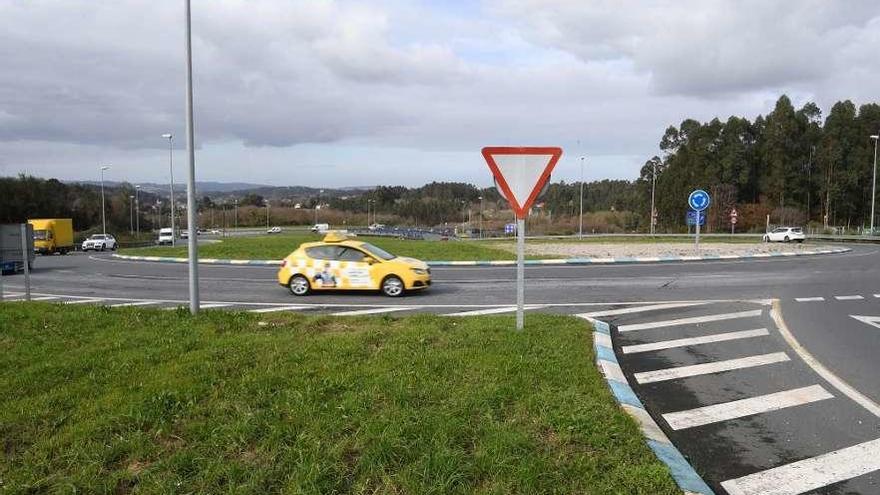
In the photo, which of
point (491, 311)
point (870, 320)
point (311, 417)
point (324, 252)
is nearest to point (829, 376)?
point (870, 320)

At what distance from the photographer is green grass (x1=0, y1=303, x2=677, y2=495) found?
3969 millimetres

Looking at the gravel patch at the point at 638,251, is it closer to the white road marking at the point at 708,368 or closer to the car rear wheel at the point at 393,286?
the car rear wheel at the point at 393,286

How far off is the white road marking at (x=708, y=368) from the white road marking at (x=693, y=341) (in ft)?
3.20

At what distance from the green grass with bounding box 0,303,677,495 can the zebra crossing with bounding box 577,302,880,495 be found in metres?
0.58

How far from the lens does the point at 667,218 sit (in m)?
97.9

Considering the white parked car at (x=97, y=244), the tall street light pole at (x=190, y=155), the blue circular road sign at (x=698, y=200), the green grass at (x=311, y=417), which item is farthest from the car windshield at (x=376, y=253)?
the white parked car at (x=97, y=244)

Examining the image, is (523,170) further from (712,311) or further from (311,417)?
(712,311)

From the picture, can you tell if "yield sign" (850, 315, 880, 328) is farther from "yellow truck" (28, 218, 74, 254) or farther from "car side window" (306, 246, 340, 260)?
"yellow truck" (28, 218, 74, 254)

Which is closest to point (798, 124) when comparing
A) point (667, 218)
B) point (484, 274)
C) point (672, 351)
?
point (667, 218)

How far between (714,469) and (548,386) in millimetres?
1638

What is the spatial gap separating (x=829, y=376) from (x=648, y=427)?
3390 millimetres

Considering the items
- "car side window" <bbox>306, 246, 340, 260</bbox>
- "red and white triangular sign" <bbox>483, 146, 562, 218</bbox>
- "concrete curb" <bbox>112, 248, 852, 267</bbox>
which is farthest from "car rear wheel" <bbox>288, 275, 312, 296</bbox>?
"concrete curb" <bbox>112, 248, 852, 267</bbox>

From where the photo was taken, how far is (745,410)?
5969mm

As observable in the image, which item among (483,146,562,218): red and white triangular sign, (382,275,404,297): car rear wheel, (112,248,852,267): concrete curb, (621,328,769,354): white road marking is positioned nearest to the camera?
(483,146,562,218): red and white triangular sign
